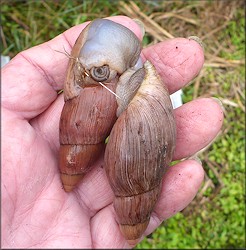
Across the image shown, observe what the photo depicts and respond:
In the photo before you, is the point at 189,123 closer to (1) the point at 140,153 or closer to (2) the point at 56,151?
(1) the point at 140,153

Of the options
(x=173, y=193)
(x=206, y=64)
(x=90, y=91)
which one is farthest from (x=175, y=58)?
(x=206, y=64)

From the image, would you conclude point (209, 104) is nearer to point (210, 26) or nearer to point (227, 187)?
point (227, 187)

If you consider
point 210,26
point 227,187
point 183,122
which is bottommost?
point 227,187

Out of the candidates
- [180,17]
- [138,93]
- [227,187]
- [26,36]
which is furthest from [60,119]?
[180,17]

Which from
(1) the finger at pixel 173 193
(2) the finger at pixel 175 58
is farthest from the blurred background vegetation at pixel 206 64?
(2) the finger at pixel 175 58

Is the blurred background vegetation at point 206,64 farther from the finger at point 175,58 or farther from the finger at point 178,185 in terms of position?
the finger at point 175,58

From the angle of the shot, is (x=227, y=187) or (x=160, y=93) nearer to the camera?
(x=160, y=93)
